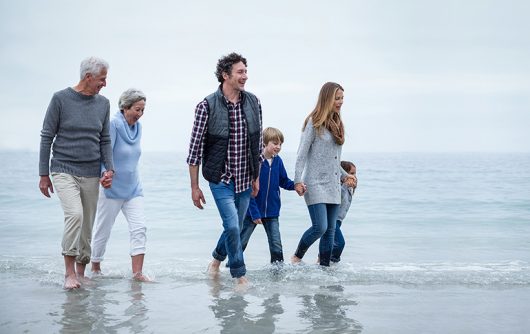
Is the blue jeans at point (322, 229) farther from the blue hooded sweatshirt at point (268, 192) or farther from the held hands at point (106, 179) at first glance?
the held hands at point (106, 179)

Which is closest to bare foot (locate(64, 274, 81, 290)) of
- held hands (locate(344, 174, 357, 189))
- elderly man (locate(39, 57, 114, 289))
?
elderly man (locate(39, 57, 114, 289))

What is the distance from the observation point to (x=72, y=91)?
5.80 meters

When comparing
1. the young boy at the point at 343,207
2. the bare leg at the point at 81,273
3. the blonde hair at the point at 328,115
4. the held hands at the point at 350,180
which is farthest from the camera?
the young boy at the point at 343,207

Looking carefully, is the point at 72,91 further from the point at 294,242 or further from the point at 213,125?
the point at 294,242

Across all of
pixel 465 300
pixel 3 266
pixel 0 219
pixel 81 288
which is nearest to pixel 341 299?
pixel 465 300

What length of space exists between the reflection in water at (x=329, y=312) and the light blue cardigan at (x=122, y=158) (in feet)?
6.42

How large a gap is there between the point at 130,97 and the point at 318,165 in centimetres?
196

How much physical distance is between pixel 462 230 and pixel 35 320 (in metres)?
10.1

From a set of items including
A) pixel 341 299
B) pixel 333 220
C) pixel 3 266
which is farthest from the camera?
pixel 3 266

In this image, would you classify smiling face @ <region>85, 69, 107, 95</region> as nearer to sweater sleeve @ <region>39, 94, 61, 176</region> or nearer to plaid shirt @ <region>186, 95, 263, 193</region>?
sweater sleeve @ <region>39, 94, 61, 176</region>

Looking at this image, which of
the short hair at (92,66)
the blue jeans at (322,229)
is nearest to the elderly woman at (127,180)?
the short hair at (92,66)

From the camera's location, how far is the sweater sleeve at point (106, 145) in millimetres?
5996

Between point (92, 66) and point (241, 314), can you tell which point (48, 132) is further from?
point (241, 314)

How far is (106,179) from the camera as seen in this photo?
19.5 ft
